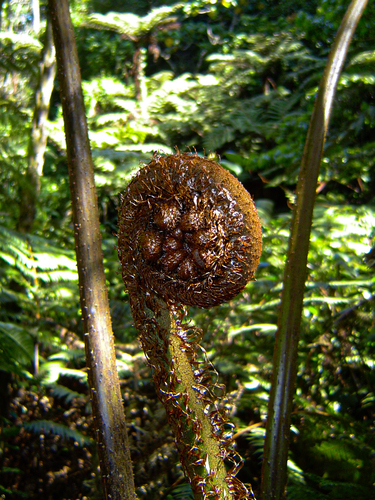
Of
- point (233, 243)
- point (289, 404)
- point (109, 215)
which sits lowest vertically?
point (109, 215)

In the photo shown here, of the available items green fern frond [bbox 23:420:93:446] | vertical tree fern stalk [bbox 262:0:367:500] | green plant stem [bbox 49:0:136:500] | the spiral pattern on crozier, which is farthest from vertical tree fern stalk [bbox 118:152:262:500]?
green fern frond [bbox 23:420:93:446]

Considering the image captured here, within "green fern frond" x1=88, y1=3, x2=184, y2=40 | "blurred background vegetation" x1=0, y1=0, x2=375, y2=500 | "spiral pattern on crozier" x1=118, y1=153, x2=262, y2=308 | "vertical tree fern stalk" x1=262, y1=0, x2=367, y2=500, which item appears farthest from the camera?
"green fern frond" x1=88, y1=3, x2=184, y2=40

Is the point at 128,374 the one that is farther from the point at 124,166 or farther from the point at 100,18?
the point at 100,18

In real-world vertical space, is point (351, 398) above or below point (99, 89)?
below

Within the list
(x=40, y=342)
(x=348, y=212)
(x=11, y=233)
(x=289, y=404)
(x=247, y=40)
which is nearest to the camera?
(x=289, y=404)

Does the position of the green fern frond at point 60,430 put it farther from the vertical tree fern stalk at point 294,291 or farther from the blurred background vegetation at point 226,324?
the vertical tree fern stalk at point 294,291

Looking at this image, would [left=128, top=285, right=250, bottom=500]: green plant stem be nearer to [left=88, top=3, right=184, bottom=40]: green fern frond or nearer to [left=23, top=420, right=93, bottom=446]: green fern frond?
[left=23, top=420, right=93, bottom=446]: green fern frond

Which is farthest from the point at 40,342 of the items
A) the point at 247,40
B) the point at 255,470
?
the point at 247,40

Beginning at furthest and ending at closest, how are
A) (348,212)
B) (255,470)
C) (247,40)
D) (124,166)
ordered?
1. (247,40)
2. (124,166)
3. (348,212)
4. (255,470)

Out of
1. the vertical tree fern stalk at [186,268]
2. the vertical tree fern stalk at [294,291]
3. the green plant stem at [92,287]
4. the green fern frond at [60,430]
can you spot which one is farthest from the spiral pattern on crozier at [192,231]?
the green fern frond at [60,430]
